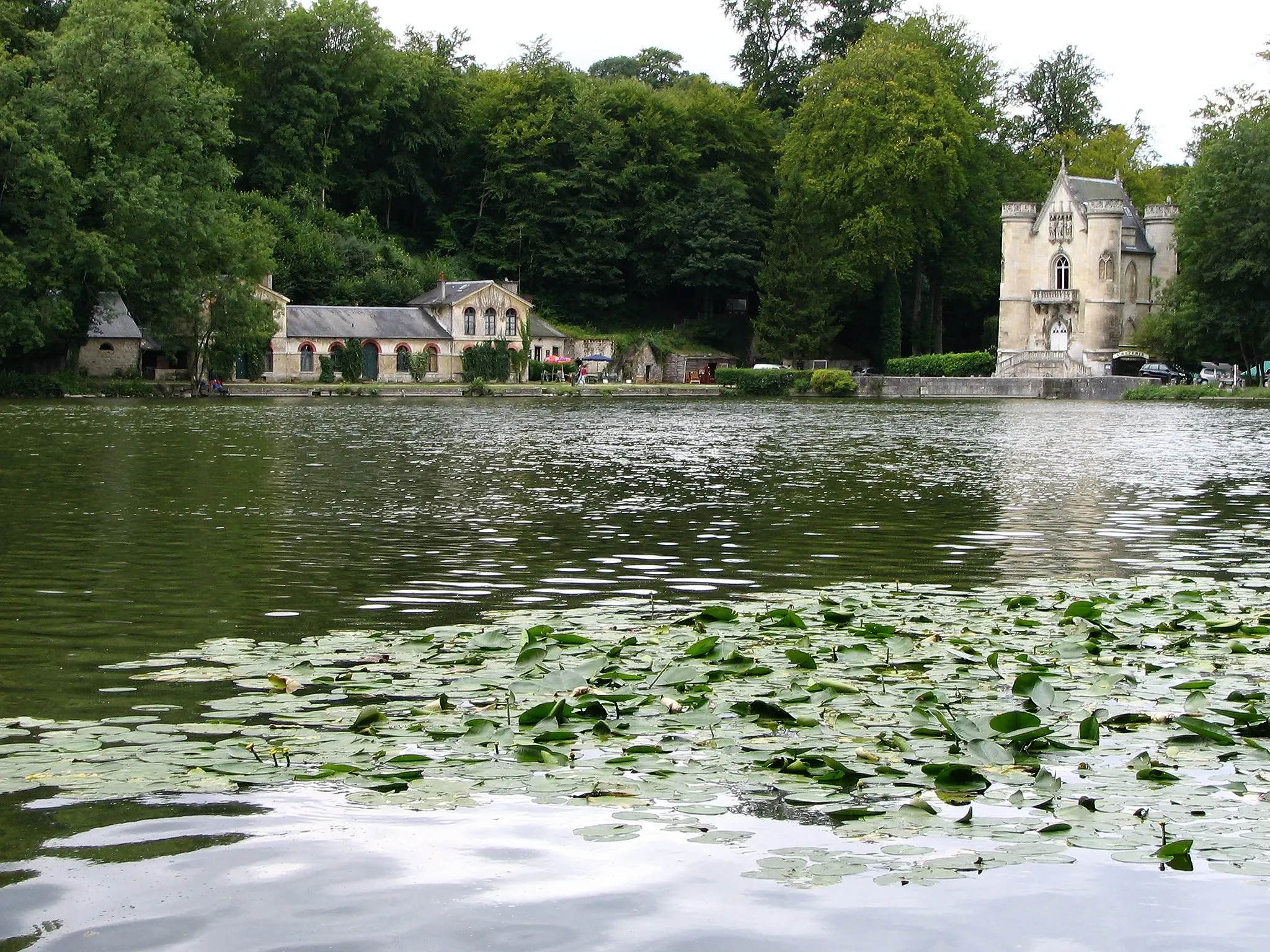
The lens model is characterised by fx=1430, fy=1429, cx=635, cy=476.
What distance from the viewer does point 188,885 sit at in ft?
15.9

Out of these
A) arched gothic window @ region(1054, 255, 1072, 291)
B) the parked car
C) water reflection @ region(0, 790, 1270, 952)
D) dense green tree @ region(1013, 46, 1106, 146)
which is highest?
dense green tree @ region(1013, 46, 1106, 146)

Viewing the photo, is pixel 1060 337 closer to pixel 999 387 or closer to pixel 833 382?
pixel 999 387

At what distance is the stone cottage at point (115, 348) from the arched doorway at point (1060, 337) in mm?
47512

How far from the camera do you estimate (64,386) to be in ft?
187

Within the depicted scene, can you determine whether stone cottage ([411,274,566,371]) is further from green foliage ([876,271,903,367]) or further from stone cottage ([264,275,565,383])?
green foliage ([876,271,903,367])

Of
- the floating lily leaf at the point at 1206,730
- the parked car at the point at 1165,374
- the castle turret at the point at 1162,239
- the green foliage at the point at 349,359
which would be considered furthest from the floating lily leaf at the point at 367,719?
the castle turret at the point at 1162,239

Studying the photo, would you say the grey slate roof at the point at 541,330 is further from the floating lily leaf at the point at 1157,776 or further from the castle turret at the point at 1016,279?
the floating lily leaf at the point at 1157,776

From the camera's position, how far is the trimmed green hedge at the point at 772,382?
7550 cm

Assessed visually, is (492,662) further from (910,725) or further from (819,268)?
(819,268)

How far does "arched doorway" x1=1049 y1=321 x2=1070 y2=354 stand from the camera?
3083 inches

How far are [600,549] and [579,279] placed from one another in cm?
7448

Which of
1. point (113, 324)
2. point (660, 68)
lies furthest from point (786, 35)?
point (113, 324)

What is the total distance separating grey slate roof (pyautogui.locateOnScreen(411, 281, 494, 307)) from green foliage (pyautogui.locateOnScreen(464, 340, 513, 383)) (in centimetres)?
289

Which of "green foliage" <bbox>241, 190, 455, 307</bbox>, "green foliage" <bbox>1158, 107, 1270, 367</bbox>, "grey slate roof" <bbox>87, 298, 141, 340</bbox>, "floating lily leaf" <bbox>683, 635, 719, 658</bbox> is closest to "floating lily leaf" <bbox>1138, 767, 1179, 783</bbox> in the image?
"floating lily leaf" <bbox>683, 635, 719, 658</bbox>
